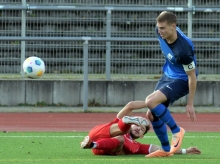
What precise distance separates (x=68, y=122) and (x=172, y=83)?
15.8ft

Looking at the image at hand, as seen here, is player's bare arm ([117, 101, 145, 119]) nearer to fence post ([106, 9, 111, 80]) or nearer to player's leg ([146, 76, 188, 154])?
player's leg ([146, 76, 188, 154])

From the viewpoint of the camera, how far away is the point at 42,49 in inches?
602

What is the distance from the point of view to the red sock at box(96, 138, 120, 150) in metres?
7.80

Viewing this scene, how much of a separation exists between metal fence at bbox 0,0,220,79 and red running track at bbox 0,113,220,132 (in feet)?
5.10

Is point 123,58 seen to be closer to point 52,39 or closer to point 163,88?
point 52,39

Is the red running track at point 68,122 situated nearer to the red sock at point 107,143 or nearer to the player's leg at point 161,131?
the player's leg at point 161,131

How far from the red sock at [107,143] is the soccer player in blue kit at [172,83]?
498 mm

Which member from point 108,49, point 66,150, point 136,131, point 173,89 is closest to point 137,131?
point 136,131

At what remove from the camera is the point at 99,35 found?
15.7 m

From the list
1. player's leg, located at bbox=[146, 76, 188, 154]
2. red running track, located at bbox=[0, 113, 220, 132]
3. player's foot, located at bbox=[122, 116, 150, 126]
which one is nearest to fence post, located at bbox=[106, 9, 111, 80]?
red running track, located at bbox=[0, 113, 220, 132]

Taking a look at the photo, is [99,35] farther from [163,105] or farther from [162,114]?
[162,114]

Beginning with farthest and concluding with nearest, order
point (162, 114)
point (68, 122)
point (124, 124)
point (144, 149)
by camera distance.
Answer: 1. point (68, 122)
2. point (144, 149)
3. point (162, 114)
4. point (124, 124)

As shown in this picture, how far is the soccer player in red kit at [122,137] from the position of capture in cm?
775

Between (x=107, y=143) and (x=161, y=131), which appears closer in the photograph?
(x=107, y=143)
